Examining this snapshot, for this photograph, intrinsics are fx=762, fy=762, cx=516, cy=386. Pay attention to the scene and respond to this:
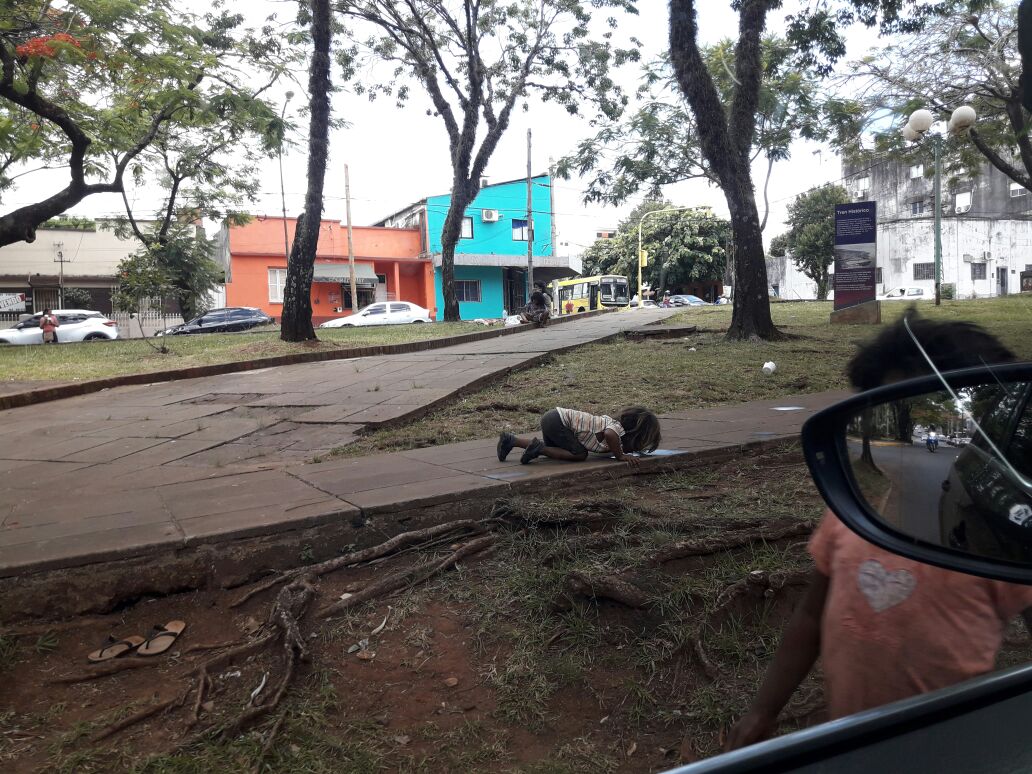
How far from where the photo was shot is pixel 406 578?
3268 millimetres

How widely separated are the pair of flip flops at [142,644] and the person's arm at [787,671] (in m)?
2.35

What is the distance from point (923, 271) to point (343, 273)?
90.4 ft

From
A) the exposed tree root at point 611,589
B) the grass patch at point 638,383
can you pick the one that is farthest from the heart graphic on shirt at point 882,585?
the grass patch at point 638,383

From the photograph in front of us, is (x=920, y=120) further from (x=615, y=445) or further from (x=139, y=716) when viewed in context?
(x=139, y=716)

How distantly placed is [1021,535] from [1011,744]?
0.30 metres

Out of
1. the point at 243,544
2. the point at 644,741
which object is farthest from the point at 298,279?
the point at 644,741

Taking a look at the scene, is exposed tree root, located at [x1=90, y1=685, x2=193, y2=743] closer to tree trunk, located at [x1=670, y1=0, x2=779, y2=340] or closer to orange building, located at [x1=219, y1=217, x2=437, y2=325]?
tree trunk, located at [x1=670, y1=0, x2=779, y2=340]

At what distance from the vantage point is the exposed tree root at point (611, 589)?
9.35 feet

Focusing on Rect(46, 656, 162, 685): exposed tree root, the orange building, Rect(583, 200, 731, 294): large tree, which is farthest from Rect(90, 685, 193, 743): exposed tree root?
Rect(583, 200, 731, 294): large tree

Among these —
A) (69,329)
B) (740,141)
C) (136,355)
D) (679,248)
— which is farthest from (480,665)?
(679,248)

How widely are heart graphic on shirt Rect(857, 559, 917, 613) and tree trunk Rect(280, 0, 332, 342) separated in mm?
12104

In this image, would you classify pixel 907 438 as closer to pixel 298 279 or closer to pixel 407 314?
pixel 298 279

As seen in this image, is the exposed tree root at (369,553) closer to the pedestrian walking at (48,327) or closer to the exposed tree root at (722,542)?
the exposed tree root at (722,542)

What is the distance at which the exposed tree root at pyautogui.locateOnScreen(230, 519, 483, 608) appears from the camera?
10.9ft
